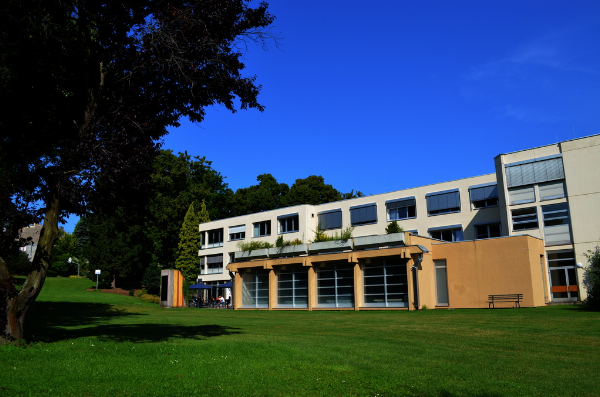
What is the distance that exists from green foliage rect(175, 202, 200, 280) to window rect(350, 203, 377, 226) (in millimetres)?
21416

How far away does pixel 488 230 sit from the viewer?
36938mm

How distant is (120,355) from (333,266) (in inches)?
1000

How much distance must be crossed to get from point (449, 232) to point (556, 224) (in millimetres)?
9298

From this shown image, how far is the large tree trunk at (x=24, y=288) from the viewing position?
9.66m

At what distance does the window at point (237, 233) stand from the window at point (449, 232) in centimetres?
2170

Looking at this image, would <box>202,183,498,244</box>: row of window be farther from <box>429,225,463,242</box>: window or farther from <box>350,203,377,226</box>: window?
<box>429,225,463,242</box>: window

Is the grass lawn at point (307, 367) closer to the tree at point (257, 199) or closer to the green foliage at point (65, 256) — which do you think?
the tree at point (257, 199)

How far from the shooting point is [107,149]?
34.0 feet

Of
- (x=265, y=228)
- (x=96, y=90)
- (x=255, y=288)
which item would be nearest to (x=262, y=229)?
(x=265, y=228)

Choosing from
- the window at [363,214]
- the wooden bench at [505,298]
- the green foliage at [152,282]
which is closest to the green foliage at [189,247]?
the green foliage at [152,282]

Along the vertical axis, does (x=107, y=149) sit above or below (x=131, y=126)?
below

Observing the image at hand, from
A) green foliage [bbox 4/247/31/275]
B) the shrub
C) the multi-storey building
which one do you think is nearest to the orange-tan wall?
the multi-storey building

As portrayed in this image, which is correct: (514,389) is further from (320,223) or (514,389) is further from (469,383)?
(320,223)

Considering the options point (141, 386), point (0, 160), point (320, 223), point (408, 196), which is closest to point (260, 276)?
point (320, 223)
